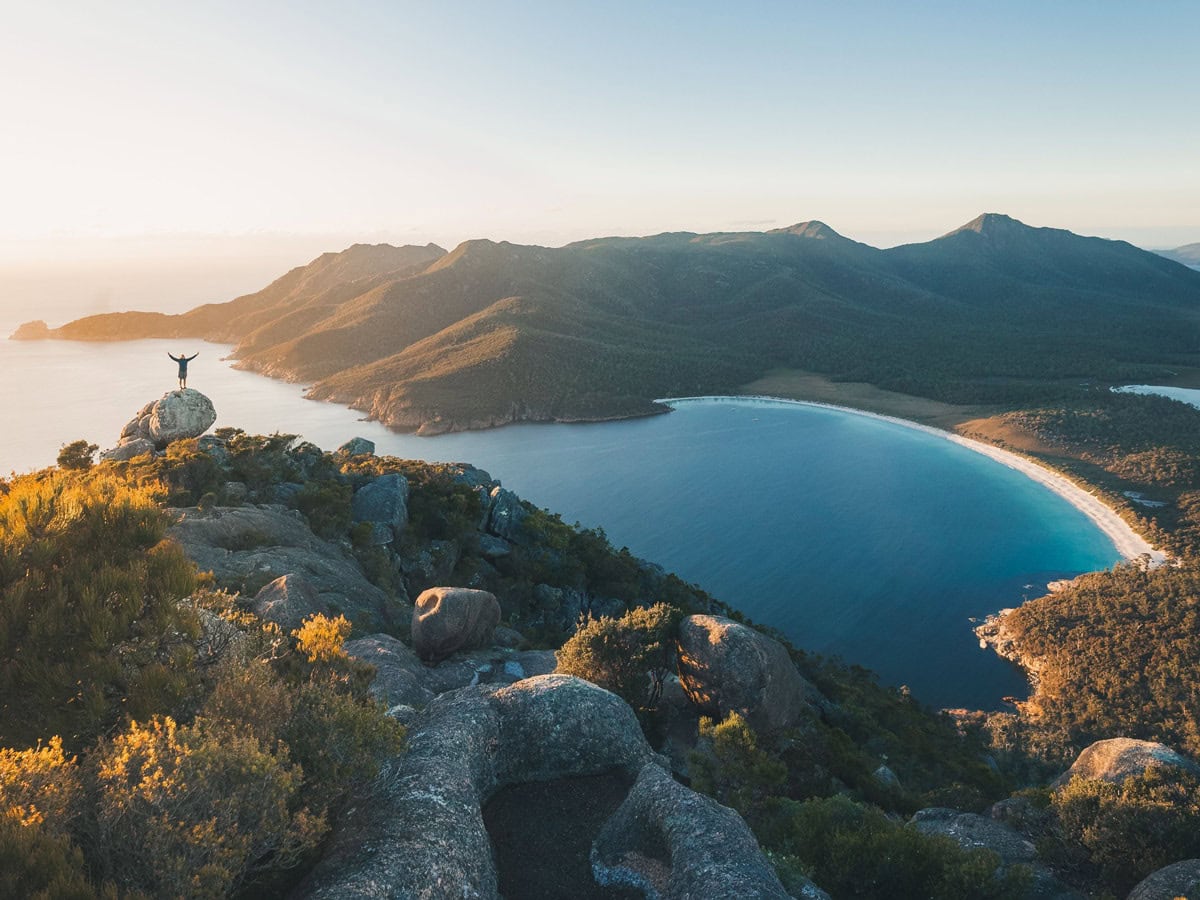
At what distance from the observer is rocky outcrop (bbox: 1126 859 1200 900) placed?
50.8 ft

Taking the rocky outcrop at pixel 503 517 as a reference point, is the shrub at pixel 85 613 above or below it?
above

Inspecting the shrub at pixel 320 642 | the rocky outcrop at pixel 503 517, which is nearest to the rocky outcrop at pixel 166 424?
the rocky outcrop at pixel 503 517

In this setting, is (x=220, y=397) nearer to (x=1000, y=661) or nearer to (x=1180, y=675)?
(x=1000, y=661)

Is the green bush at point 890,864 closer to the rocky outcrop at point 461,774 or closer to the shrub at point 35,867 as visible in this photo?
the rocky outcrop at point 461,774

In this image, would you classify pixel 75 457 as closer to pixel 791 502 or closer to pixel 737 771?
pixel 737 771

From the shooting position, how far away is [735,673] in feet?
90.8

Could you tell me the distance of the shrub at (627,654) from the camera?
1075 inches

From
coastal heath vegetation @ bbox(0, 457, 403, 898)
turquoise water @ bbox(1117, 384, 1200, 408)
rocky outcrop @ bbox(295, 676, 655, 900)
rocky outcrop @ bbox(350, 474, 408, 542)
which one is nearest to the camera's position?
coastal heath vegetation @ bbox(0, 457, 403, 898)

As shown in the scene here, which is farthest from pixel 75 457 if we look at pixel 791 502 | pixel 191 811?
pixel 791 502

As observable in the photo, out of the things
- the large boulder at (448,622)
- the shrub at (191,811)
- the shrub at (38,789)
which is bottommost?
the large boulder at (448,622)

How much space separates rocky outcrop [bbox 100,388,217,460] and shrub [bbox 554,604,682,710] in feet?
112

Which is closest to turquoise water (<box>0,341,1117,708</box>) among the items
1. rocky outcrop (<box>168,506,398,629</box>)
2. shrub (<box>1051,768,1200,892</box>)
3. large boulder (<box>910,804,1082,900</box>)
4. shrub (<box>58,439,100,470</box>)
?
large boulder (<box>910,804,1082,900</box>)

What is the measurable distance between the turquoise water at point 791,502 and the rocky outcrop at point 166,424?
2427 inches

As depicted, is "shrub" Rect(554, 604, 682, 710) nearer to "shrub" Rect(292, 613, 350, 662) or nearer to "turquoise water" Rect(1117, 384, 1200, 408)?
"shrub" Rect(292, 613, 350, 662)
